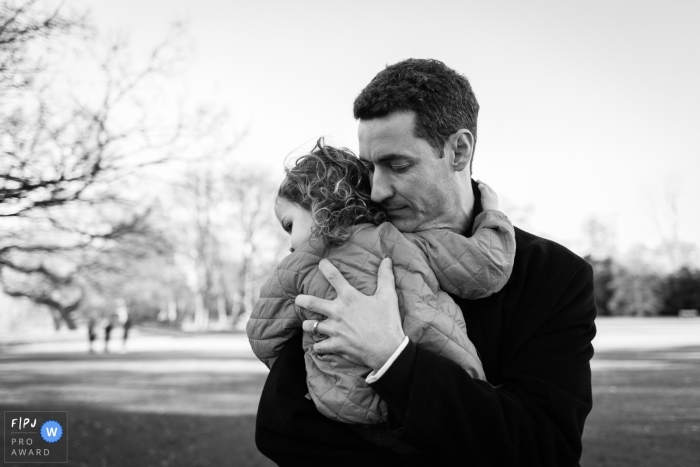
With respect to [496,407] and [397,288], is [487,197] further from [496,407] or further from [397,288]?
[496,407]

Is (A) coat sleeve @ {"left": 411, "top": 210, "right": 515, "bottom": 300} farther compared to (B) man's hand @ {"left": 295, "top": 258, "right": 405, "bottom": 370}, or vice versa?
(A) coat sleeve @ {"left": 411, "top": 210, "right": 515, "bottom": 300}

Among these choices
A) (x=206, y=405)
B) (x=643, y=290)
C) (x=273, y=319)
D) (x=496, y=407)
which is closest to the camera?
(x=496, y=407)

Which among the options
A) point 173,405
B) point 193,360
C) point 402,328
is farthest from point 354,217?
point 193,360

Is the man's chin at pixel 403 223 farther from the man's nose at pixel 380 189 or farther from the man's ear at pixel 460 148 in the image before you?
the man's ear at pixel 460 148

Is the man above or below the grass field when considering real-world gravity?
above

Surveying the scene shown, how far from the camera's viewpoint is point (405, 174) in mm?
1973

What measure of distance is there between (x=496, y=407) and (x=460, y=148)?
1.02 meters

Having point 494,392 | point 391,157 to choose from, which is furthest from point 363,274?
point 494,392

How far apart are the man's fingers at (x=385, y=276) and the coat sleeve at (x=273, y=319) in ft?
1.11

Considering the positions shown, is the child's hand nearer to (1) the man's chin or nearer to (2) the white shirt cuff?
(1) the man's chin

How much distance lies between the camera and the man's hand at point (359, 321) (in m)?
1.60

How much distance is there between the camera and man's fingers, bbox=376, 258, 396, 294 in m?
1.73

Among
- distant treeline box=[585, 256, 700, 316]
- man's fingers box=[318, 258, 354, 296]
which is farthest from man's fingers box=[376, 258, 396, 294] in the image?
distant treeline box=[585, 256, 700, 316]

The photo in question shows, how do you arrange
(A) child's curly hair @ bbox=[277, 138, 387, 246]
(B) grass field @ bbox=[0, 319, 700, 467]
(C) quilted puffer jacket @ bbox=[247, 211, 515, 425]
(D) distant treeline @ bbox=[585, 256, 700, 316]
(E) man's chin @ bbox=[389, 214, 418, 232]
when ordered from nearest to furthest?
1. (C) quilted puffer jacket @ bbox=[247, 211, 515, 425]
2. (A) child's curly hair @ bbox=[277, 138, 387, 246]
3. (E) man's chin @ bbox=[389, 214, 418, 232]
4. (B) grass field @ bbox=[0, 319, 700, 467]
5. (D) distant treeline @ bbox=[585, 256, 700, 316]
